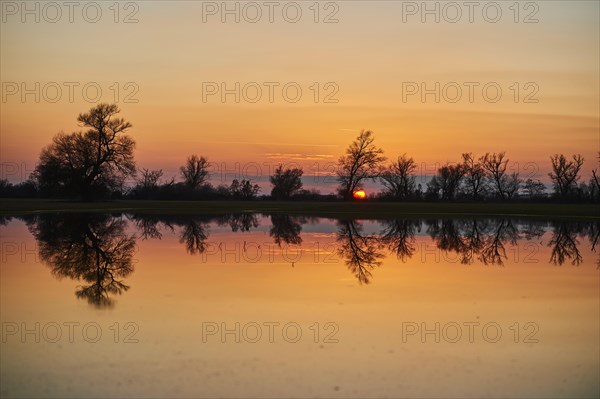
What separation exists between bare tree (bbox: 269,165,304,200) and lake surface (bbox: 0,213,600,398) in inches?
4488

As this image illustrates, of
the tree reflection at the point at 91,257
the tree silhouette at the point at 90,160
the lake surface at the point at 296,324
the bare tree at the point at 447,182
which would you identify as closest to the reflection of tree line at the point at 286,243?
the tree reflection at the point at 91,257

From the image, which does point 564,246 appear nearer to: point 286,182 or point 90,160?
point 90,160

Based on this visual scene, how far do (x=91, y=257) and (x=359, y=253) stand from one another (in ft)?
32.2

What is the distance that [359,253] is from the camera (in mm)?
26297

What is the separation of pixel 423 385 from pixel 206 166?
438 feet

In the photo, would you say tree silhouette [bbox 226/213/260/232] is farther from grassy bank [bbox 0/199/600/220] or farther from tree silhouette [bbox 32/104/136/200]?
tree silhouette [bbox 32/104/136/200]

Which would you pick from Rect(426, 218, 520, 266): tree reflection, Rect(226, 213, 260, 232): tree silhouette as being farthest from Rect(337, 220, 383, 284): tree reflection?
Rect(226, 213, 260, 232): tree silhouette

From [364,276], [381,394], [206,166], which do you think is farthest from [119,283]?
[206,166]

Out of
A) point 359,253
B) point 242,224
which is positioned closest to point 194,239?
point 359,253

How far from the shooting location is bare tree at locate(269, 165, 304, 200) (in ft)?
460

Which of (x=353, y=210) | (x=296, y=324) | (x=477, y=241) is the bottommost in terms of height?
(x=296, y=324)

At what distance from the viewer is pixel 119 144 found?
89.6 meters

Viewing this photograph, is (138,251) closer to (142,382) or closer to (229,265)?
(229,265)

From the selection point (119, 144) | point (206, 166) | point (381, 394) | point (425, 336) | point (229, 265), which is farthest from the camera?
point (206, 166)
